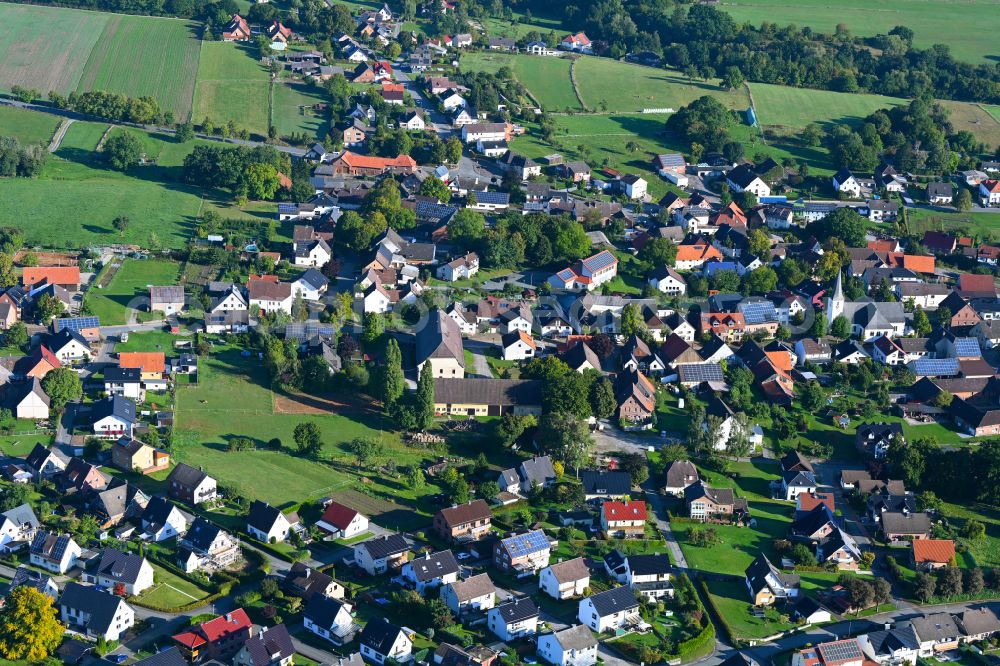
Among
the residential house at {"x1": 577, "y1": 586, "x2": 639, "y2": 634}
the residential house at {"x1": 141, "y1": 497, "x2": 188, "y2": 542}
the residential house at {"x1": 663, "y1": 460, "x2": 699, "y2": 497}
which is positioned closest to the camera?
the residential house at {"x1": 577, "y1": 586, "x2": 639, "y2": 634}

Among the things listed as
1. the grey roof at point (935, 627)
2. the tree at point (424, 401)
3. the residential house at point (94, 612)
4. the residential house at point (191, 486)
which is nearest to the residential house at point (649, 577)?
the grey roof at point (935, 627)

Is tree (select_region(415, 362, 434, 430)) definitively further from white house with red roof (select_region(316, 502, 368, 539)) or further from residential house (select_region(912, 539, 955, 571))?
residential house (select_region(912, 539, 955, 571))

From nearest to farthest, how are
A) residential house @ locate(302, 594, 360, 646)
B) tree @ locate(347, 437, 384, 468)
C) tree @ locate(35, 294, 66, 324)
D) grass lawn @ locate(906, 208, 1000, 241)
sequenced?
residential house @ locate(302, 594, 360, 646) → tree @ locate(347, 437, 384, 468) → tree @ locate(35, 294, 66, 324) → grass lawn @ locate(906, 208, 1000, 241)

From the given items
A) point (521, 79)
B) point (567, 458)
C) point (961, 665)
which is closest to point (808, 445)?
point (567, 458)

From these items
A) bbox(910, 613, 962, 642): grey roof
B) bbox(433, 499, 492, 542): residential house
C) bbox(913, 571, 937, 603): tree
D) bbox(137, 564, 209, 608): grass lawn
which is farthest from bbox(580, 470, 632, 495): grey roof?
bbox(137, 564, 209, 608): grass lawn

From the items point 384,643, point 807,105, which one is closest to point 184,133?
point 807,105

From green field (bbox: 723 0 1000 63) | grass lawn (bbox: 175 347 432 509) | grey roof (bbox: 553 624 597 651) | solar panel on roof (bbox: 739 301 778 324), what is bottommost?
grass lawn (bbox: 175 347 432 509)

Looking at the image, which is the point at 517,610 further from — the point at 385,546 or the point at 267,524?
the point at 267,524
